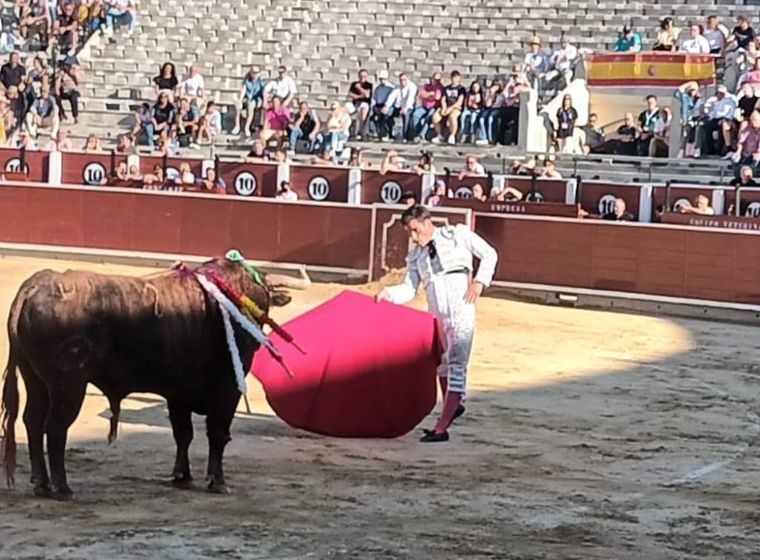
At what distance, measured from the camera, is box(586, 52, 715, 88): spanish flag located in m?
20.0

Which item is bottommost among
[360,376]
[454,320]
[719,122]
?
[360,376]

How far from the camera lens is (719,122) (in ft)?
61.2

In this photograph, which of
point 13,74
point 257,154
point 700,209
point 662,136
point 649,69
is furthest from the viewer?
point 13,74

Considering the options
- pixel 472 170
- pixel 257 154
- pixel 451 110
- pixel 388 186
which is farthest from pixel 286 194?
pixel 451 110

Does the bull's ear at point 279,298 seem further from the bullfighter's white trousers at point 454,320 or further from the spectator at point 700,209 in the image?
the spectator at point 700,209

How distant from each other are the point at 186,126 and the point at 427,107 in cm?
337

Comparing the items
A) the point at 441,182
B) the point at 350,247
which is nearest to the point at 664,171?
the point at 441,182

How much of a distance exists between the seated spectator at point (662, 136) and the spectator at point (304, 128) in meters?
4.50

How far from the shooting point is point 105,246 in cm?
1731

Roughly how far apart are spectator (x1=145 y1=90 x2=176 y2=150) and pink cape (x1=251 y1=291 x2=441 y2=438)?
12990mm

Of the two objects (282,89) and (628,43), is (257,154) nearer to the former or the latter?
(282,89)

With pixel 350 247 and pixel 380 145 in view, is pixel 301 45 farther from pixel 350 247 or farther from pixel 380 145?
pixel 350 247

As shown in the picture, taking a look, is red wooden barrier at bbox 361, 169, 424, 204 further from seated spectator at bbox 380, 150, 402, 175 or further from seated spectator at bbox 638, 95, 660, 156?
seated spectator at bbox 638, 95, 660, 156

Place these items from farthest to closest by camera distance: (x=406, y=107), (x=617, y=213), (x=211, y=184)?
(x=406, y=107), (x=211, y=184), (x=617, y=213)
